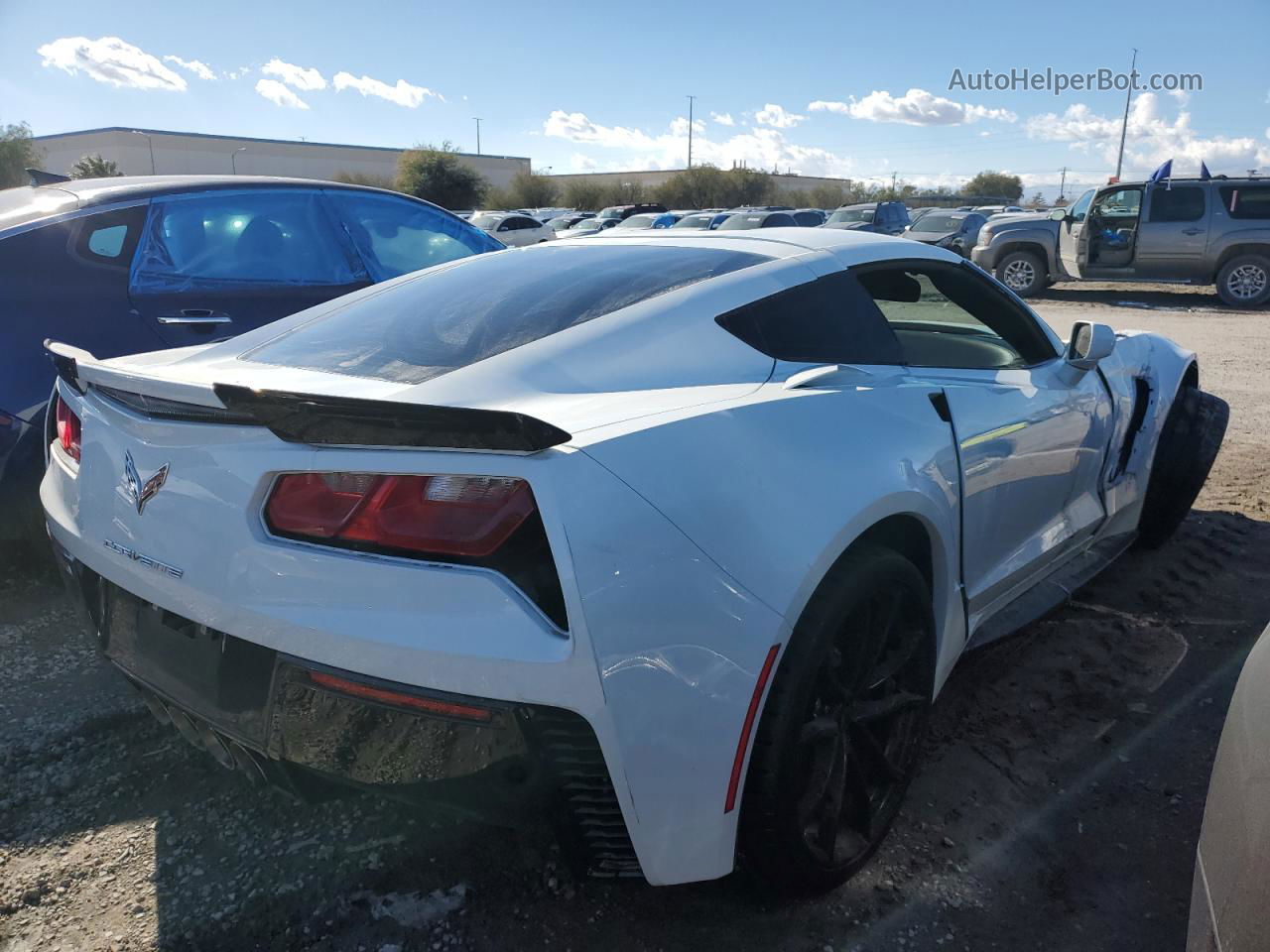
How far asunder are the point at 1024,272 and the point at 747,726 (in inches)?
637

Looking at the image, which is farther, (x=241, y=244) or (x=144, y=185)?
(x=241, y=244)

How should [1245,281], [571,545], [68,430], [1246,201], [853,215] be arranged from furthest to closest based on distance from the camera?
[853,215] → [1245,281] → [1246,201] → [68,430] → [571,545]

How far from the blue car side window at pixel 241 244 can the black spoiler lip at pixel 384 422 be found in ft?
8.70

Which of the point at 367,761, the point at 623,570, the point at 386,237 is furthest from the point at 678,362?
the point at 386,237

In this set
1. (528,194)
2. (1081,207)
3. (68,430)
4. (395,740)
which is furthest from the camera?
(528,194)

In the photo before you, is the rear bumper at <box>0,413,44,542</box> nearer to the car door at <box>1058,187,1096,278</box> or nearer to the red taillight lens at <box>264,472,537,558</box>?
the red taillight lens at <box>264,472,537,558</box>

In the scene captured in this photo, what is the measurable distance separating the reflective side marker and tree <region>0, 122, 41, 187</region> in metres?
62.2

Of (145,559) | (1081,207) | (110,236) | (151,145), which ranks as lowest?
(145,559)

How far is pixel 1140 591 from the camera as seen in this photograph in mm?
3852

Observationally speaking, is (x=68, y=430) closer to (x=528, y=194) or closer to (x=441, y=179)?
(x=441, y=179)

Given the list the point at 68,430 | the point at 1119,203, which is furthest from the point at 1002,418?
the point at 1119,203

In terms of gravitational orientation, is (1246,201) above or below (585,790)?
above

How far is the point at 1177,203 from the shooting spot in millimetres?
14375

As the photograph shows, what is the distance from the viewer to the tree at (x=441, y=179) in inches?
2222
